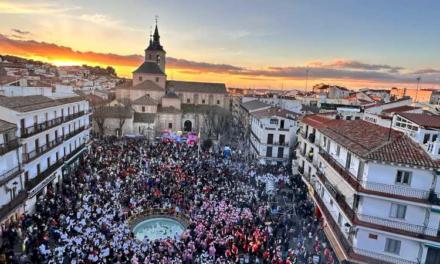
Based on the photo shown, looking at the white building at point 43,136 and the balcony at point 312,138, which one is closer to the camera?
the white building at point 43,136

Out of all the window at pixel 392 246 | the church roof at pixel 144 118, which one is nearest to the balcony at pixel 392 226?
the window at pixel 392 246

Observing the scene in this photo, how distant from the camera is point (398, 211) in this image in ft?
56.7

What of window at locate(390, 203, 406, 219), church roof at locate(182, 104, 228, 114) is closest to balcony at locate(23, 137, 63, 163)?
window at locate(390, 203, 406, 219)

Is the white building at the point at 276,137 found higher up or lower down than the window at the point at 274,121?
lower down

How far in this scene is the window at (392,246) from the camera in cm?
1738

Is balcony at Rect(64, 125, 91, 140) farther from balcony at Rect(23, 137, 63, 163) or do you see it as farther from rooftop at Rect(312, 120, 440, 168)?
rooftop at Rect(312, 120, 440, 168)

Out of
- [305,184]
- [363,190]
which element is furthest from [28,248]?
[305,184]

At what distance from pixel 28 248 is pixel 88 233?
10.7 ft

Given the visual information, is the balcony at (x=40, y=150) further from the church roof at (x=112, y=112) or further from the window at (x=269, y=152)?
the window at (x=269, y=152)

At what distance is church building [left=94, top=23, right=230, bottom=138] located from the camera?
176ft

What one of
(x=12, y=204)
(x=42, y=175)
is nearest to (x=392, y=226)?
(x=12, y=204)

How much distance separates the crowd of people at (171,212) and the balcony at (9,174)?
2.98 metres

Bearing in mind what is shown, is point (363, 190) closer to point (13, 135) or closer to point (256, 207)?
point (256, 207)

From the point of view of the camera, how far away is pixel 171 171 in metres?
31.7
